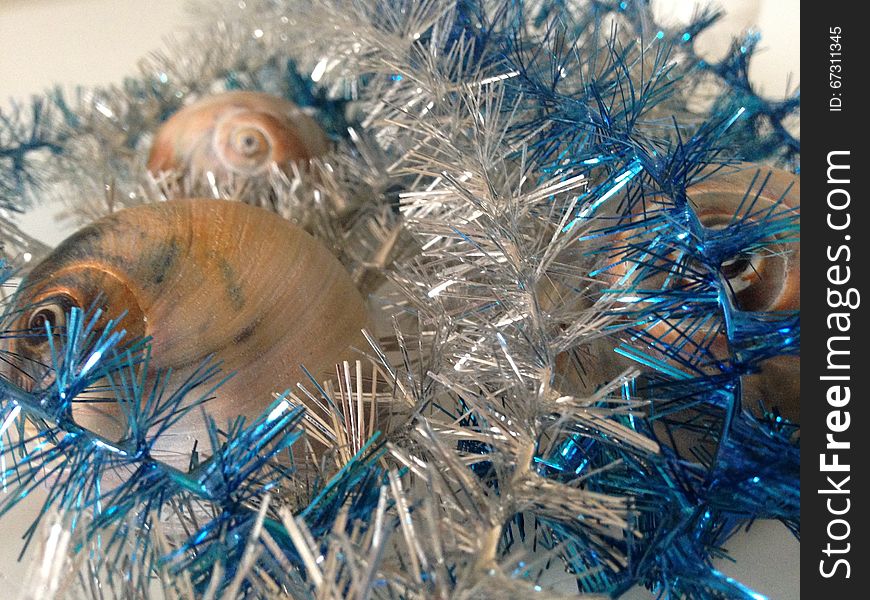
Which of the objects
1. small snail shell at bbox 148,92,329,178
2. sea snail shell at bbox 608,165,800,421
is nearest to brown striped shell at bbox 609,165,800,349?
sea snail shell at bbox 608,165,800,421

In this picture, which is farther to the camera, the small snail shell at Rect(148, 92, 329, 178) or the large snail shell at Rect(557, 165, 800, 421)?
the small snail shell at Rect(148, 92, 329, 178)

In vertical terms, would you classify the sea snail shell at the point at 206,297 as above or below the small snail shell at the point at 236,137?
below

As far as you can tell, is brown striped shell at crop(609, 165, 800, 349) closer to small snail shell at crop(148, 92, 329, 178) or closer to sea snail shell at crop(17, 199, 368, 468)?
sea snail shell at crop(17, 199, 368, 468)

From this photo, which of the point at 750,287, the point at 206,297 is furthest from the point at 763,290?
the point at 206,297

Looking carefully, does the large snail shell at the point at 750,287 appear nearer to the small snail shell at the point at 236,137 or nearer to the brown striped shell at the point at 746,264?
the brown striped shell at the point at 746,264

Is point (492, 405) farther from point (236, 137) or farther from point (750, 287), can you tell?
point (236, 137)

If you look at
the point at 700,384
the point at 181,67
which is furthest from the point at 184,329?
the point at 181,67

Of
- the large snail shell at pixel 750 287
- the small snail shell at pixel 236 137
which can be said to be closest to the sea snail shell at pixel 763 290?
the large snail shell at pixel 750 287

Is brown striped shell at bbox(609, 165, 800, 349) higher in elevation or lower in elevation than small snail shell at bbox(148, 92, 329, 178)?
lower
